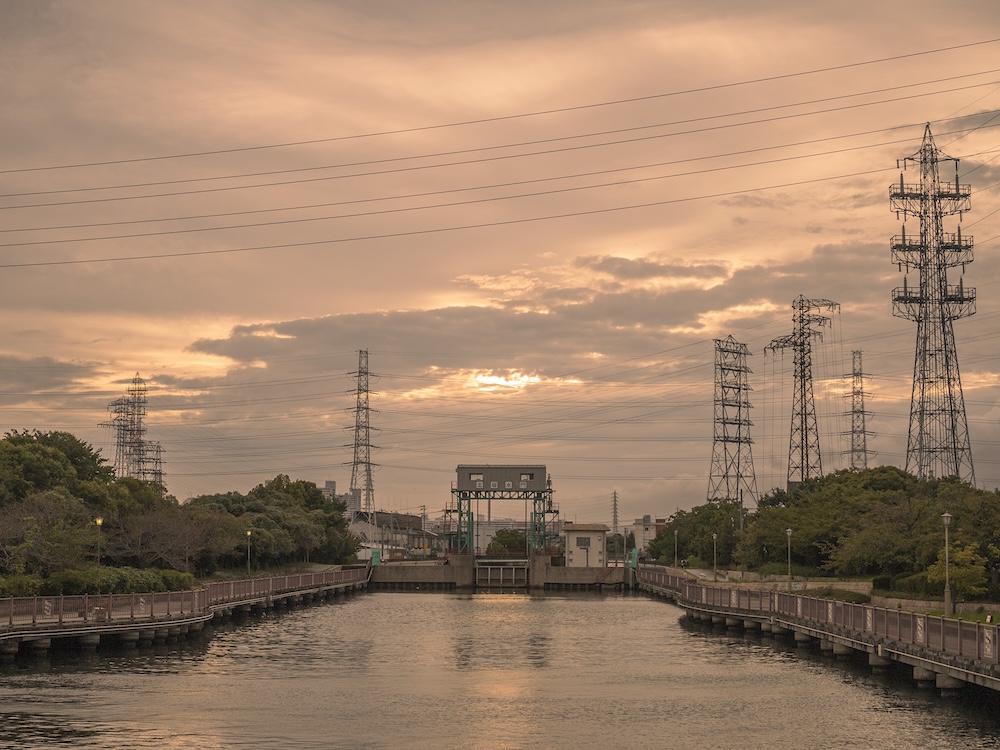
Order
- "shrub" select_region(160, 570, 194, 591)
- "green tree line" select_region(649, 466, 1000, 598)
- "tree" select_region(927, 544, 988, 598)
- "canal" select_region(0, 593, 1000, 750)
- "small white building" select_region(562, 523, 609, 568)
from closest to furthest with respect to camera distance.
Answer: "canal" select_region(0, 593, 1000, 750) < "tree" select_region(927, 544, 988, 598) < "green tree line" select_region(649, 466, 1000, 598) < "shrub" select_region(160, 570, 194, 591) < "small white building" select_region(562, 523, 609, 568)

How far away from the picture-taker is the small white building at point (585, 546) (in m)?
146

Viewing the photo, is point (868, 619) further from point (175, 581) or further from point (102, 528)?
point (102, 528)

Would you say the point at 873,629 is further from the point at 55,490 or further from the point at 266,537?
the point at 266,537

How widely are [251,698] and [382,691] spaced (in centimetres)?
512

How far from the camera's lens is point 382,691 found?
47031 millimetres

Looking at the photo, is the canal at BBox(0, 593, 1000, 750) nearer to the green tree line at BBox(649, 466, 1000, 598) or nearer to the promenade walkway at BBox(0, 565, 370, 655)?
the promenade walkway at BBox(0, 565, 370, 655)

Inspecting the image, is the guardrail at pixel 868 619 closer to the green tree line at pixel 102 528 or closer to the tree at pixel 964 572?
the tree at pixel 964 572

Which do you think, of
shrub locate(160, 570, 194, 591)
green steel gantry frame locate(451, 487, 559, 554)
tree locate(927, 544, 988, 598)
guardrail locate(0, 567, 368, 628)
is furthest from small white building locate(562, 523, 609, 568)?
tree locate(927, 544, 988, 598)

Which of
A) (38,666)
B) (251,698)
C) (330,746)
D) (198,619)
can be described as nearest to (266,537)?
(198,619)

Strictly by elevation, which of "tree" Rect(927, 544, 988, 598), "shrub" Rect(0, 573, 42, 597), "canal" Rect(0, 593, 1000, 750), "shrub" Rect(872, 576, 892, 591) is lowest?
"canal" Rect(0, 593, 1000, 750)

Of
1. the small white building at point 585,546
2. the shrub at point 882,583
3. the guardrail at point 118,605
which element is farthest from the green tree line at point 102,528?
the shrub at point 882,583

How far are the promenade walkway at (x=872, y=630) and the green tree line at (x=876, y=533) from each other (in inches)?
224

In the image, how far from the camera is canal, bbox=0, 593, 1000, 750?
3672cm

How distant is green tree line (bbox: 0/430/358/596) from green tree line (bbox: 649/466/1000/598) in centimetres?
4198
